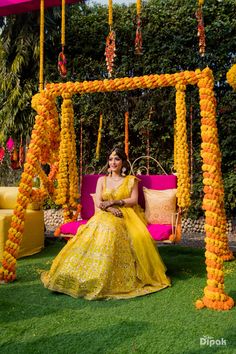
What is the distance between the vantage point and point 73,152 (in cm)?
499

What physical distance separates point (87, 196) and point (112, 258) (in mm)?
1680

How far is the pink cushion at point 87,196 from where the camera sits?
16.7ft

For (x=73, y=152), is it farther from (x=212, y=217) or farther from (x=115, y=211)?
(x=212, y=217)

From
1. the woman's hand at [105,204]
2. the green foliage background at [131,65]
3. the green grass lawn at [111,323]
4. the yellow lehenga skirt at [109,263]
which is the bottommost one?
the green grass lawn at [111,323]

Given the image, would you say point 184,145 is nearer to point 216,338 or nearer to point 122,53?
point 216,338

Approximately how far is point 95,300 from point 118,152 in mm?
1549

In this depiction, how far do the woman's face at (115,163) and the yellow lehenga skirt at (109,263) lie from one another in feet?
1.69

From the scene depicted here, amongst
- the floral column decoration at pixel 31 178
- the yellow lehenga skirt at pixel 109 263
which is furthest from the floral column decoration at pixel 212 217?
the floral column decoration at pixel 31 178

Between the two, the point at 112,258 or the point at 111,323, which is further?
the point at 112,258

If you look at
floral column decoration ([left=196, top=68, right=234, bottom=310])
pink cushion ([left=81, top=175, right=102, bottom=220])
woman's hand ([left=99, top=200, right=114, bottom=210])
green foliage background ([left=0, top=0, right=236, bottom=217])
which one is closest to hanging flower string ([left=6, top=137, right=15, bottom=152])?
green foliage background ([left=0, top=0, right=236, bottom=217])

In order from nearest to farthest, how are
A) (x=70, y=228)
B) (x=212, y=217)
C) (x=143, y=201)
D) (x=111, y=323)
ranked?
(x=111, y=323), (x=212, y=217), (x=70, y=228), (x=143, y=201)

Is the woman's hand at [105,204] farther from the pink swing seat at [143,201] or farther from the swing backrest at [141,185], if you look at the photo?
the swing backrest at [141,185]

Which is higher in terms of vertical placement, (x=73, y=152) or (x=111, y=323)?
(x=73, y=152)

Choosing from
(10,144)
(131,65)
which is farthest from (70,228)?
(10,144)
